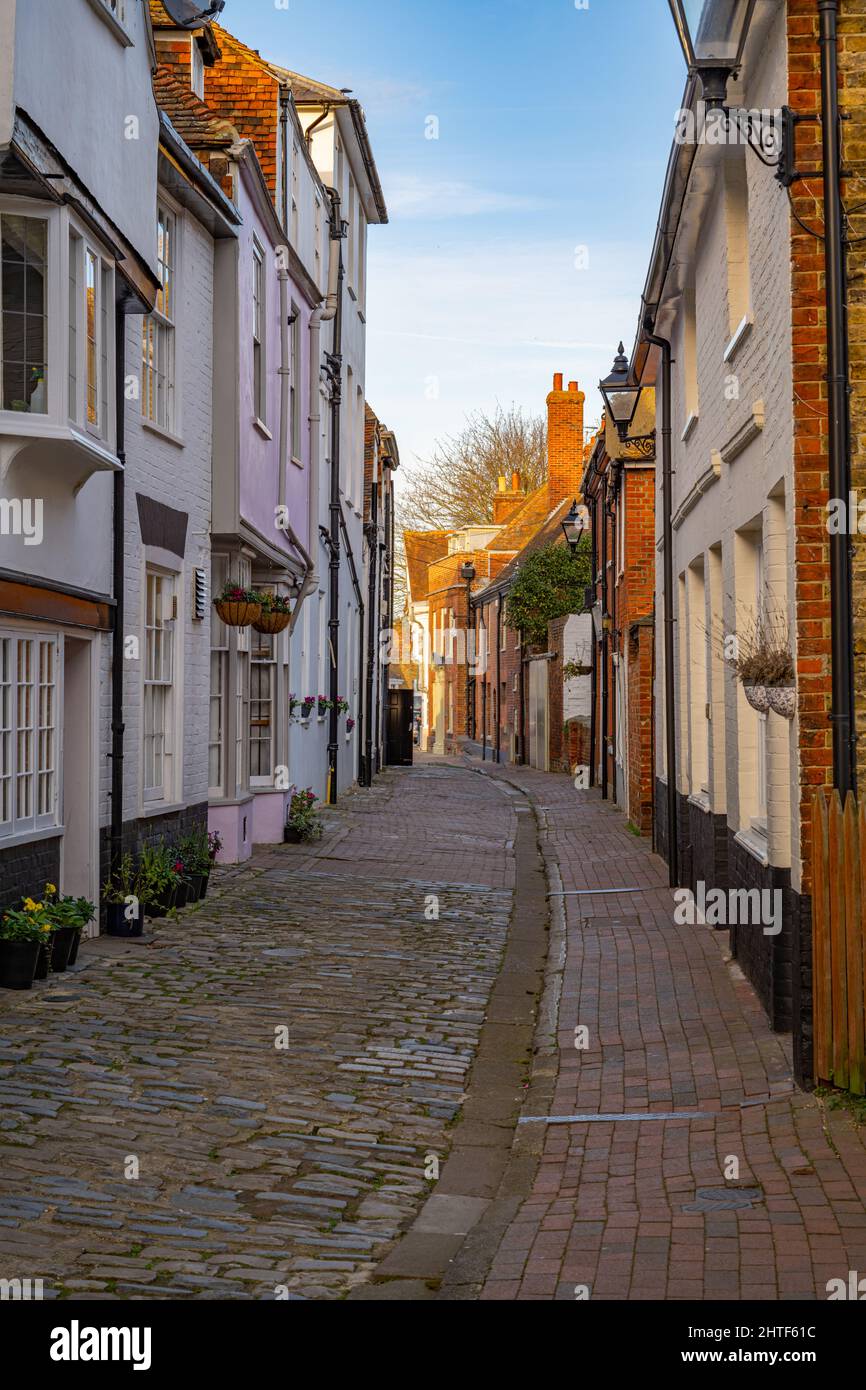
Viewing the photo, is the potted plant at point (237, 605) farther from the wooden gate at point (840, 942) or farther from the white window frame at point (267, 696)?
the wooden gate at point (840, 942)

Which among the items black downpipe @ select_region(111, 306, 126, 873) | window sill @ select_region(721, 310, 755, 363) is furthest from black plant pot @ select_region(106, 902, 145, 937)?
window sill @ select_region(721, 310, 755, 363)

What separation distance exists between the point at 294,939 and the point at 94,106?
6062 mm

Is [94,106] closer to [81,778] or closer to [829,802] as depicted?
[81,778]

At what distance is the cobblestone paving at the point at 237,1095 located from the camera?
5102 mm

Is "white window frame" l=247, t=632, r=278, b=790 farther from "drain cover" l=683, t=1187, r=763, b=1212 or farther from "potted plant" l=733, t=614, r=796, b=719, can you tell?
"drain cover" l=683, t=1187, r=763, b=1212

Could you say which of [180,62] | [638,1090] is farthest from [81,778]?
[180,62]

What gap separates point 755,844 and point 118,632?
5.17 meters

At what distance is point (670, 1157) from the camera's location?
608cm

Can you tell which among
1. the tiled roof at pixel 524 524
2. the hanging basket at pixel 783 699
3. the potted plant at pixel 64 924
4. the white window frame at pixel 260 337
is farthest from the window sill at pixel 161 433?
the tiled roof at pixel 524 524

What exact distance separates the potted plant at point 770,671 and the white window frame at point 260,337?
8.73m

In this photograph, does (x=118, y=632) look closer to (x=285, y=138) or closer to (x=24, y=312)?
(x=24, y=312)

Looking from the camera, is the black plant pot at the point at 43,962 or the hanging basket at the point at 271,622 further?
the hanging basket at the point at 271,622

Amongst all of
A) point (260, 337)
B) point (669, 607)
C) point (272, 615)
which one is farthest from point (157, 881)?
point (260, 337)

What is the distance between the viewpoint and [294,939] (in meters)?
11.3
